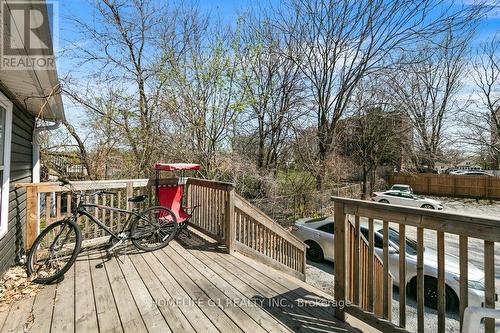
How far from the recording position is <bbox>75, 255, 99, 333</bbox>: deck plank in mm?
2047

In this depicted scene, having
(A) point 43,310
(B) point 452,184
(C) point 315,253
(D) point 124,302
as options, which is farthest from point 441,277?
(B) point 452,184

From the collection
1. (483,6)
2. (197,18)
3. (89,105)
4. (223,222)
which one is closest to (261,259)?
(223,222)

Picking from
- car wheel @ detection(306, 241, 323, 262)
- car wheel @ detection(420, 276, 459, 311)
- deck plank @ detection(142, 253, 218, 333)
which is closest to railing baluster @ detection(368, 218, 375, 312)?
deck plank @ detection(142, 253, 218, 333)

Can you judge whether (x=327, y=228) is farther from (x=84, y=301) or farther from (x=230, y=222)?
(x=84, y=301)

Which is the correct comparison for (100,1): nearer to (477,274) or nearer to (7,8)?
(7,8)

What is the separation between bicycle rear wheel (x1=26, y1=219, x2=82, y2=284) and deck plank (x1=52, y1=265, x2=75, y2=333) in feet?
0.42

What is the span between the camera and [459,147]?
20938mm

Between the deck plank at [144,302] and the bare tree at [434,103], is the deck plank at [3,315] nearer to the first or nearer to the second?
the deck plank at [144,302]

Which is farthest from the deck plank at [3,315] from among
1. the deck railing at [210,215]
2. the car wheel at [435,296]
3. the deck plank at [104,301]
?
the car wheel at [435,296]

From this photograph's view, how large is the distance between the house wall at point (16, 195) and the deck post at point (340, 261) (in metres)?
3.24

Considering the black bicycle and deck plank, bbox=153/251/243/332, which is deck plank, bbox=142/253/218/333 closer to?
deck plank, bbox=153/251/243/332

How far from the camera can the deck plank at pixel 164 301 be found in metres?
2.06

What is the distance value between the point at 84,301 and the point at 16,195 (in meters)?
1.84

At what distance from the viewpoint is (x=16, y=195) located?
10.8 feet
